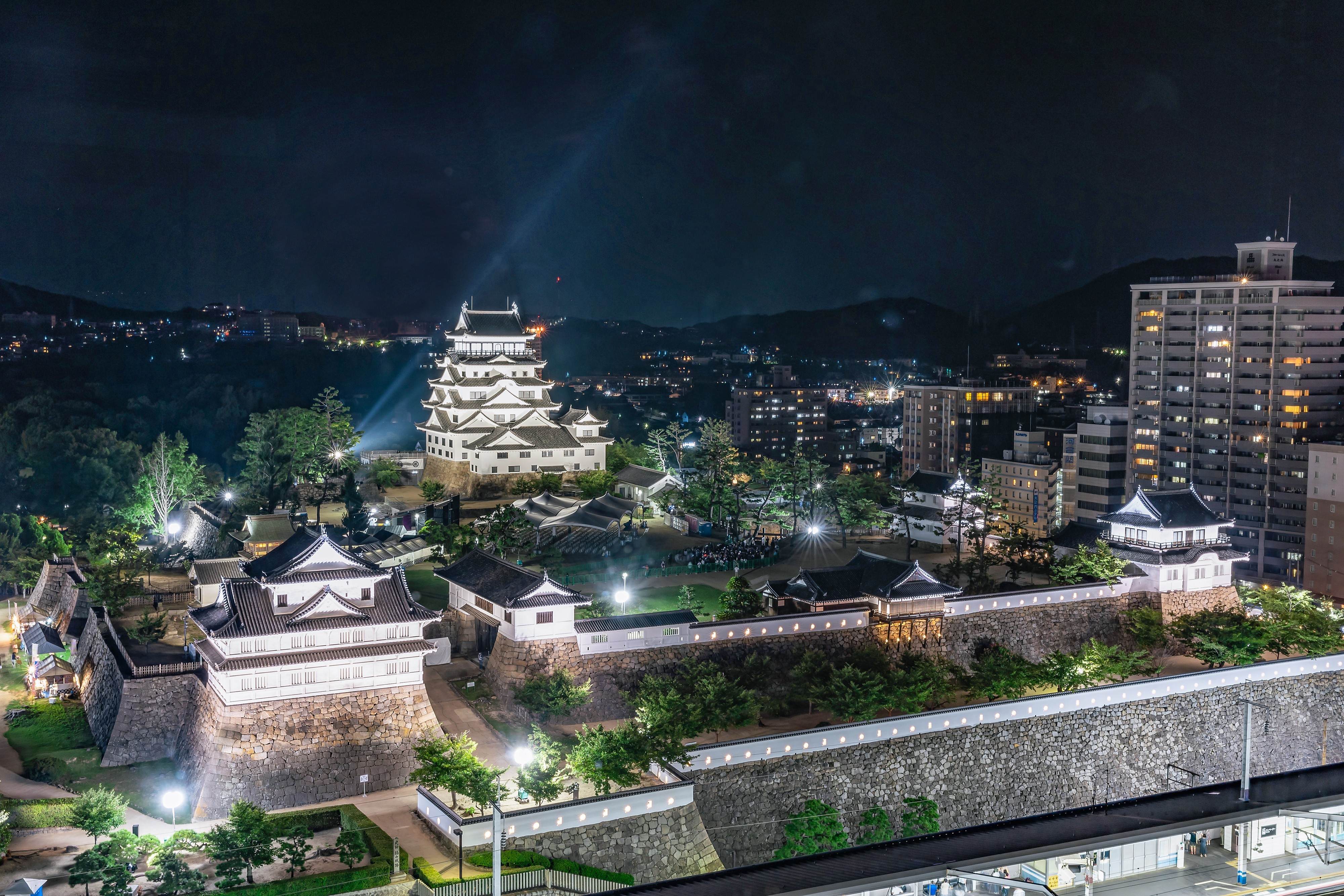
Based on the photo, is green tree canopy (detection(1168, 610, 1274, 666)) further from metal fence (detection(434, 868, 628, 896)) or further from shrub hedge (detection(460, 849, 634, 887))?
metal fence (detection(434, 868, 628, 896))

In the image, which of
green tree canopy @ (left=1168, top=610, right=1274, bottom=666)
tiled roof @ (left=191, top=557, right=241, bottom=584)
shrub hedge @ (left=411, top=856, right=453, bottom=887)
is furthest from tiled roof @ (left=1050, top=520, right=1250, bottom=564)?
tiled roof @ (left=191, top=557, right=241, bottom=584)

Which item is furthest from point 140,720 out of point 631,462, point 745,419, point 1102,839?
point 745,419

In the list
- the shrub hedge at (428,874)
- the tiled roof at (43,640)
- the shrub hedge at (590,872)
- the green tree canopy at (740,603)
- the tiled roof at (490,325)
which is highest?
the tiled roof at (490,325)

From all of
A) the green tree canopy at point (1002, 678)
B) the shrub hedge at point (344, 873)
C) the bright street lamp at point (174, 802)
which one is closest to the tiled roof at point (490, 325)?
the green tree canopy at point (1002, 678)

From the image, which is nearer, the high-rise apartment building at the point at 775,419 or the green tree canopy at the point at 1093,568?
the green tree canopy at the point at 1093,568

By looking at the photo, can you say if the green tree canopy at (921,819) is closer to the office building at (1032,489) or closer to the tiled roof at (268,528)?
the tiled roof at (268,528)

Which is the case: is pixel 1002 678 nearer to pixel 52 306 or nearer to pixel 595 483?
pixel 595 483
